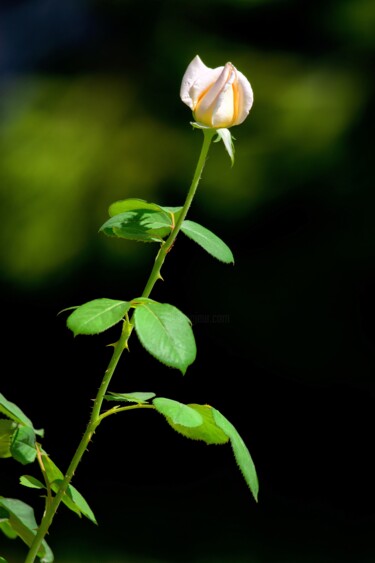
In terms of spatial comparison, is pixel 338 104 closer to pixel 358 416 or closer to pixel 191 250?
pixel 191 250

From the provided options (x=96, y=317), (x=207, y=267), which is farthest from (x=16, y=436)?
(x=207, y=267)

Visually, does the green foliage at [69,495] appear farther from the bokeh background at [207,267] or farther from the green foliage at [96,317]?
the bokeh background at [207,267]

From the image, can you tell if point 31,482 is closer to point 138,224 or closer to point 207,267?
point 138,224

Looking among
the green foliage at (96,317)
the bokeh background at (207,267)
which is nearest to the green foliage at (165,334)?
the green foliage at (96,317)

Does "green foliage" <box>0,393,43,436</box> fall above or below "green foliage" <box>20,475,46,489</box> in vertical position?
above

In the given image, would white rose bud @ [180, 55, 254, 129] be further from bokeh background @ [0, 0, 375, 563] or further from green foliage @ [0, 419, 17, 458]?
bokeh background @ [0, 0, 375, 563]

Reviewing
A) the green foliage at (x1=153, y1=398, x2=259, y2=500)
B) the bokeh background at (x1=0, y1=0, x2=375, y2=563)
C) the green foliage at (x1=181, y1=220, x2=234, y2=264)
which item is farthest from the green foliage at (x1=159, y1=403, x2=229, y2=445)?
the bokeh background at (x1=0, y1=0, x2=375, y2=563)
